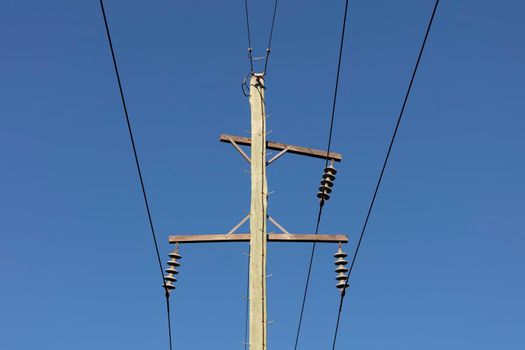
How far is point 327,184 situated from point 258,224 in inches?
58.3

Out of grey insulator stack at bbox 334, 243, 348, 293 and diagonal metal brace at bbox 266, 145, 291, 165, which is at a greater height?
diagonal metal brace at bbox 266, 145, 291, 165

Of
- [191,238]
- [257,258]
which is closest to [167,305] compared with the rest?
[191,238]

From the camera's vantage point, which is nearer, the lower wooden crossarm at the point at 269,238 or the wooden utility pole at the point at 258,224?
the wooden utility pole at the point at 258,224

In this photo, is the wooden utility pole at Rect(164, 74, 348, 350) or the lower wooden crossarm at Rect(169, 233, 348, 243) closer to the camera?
the wooden utility pole at Rect(164, 74, 348, 350)

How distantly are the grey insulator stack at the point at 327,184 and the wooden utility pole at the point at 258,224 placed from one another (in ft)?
0.64

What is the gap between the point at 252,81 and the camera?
396 inches

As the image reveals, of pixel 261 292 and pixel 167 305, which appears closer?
pixel 261 292

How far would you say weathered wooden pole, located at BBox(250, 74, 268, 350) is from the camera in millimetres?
7988

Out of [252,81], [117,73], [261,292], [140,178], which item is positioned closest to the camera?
[117,73]

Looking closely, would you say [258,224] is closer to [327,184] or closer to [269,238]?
[269,238]

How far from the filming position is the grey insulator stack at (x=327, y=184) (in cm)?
964

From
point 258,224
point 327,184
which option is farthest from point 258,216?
point 327,184

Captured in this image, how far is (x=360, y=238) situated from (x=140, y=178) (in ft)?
9.30

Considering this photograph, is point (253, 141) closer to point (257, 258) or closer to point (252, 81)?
point (252, 81)
